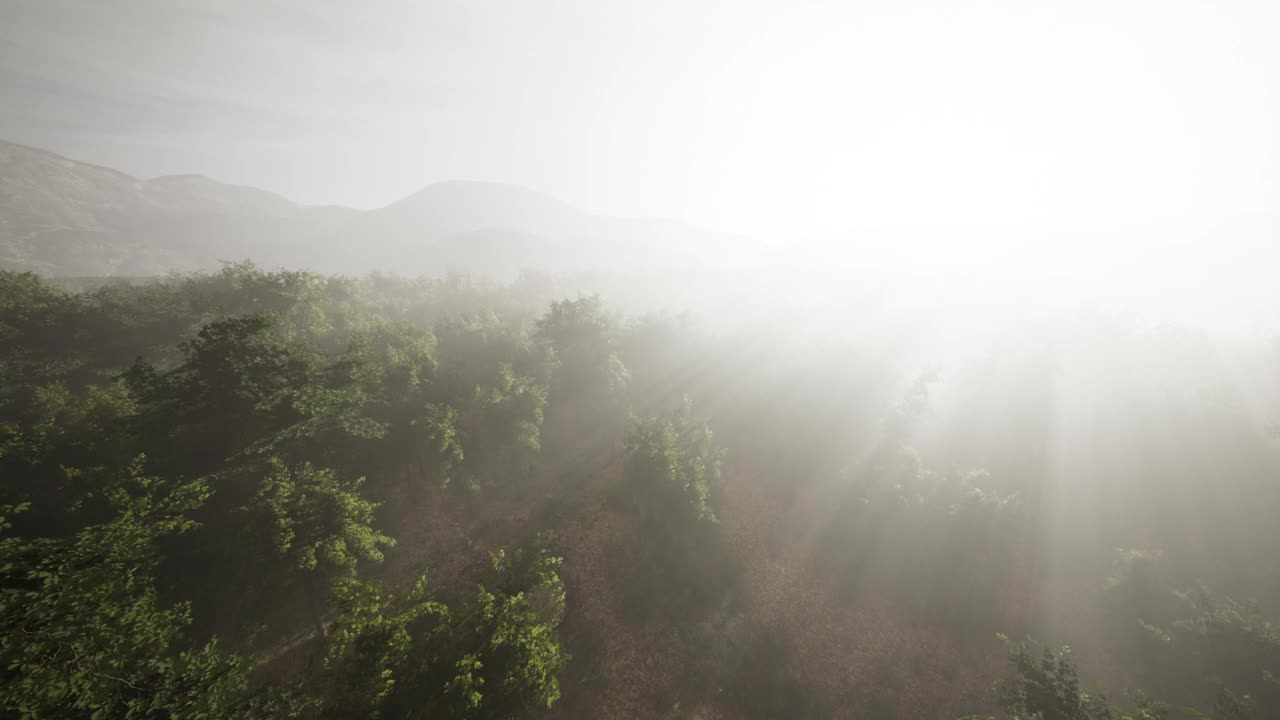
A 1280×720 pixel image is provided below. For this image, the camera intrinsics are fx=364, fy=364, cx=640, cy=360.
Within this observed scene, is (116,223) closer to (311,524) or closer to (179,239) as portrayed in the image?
(179,239)

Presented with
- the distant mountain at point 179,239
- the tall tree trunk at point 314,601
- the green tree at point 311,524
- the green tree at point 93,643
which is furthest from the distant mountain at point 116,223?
the green tree at point 93,643

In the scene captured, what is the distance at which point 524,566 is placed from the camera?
18.2 m

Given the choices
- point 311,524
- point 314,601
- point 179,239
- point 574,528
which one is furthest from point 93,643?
point 179,239

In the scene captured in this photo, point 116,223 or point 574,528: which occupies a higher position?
point 116,223

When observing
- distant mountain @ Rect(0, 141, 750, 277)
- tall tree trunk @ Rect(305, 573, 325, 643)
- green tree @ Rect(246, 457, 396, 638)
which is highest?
distant mountain @ Rect(0, 141, 750, 277)

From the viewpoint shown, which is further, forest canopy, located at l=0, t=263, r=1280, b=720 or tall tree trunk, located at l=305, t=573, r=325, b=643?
tall tree trunk, located at l=305, t=573, r=325, b=643

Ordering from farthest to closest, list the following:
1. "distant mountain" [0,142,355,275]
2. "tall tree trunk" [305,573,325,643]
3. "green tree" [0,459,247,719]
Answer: "distant mountain" [0,142,355,275]
"tall tree trunk" [305,573,325,643]
"green tree" [0,459,247,719]

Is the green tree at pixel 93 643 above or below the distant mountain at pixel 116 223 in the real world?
below

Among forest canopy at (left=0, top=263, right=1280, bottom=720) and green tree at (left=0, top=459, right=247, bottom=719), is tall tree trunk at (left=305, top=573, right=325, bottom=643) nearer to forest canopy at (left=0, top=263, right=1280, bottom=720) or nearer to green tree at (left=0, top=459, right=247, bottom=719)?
forest canopy at (left=0, top=263, right=1280, bottom=720)

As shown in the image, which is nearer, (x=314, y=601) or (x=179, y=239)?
(x=314, y=601)

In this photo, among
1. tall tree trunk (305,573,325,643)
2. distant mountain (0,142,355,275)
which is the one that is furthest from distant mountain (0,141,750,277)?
tall tree trunk (305,573,325,643)

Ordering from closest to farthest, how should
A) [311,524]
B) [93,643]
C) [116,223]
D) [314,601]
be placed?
[93,643], [311,524], [314,601], [116,223]

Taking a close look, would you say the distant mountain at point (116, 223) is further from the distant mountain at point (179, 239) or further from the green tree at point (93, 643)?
the green tree at point (93, 643)

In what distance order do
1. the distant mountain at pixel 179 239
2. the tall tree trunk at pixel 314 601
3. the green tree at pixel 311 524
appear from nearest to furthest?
the green tree at pixel 311 524 → the tall tree trunk at pixel 314 601 → the distant mountain at pixel 179 239
